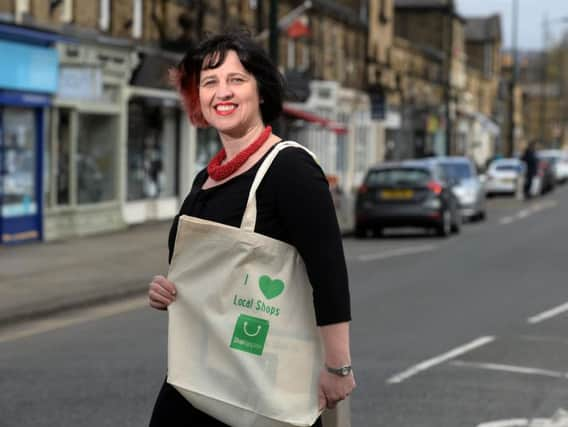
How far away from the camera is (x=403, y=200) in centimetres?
2606

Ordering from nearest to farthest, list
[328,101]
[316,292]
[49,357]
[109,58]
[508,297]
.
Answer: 1. [316,292]
2. [49,357]
3. [508,297]
4. [109,58]
5. [328,101]

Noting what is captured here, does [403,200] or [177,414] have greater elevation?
[177,414]

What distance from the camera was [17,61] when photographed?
2202 centimetres

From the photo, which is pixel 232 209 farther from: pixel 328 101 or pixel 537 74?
pixel 537 74

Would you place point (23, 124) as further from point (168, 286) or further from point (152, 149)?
point (168, 286)

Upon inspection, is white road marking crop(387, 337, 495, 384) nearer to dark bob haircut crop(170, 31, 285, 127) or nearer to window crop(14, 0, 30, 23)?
dark bob haircut crop(170, 31, 285, 127)

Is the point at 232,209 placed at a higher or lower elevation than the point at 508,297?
higher

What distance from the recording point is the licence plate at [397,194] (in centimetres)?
2603

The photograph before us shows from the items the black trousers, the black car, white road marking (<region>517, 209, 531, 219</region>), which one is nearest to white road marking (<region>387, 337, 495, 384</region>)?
the black trousers

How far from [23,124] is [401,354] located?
13.4 m

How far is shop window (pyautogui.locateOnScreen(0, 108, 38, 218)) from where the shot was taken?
22.0m

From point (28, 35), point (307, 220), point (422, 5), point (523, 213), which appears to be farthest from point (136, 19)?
point (422, 5)

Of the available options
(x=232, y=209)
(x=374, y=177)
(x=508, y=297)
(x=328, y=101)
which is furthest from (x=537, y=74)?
(x=232, y=209)

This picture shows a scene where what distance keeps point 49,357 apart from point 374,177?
53.9ft
